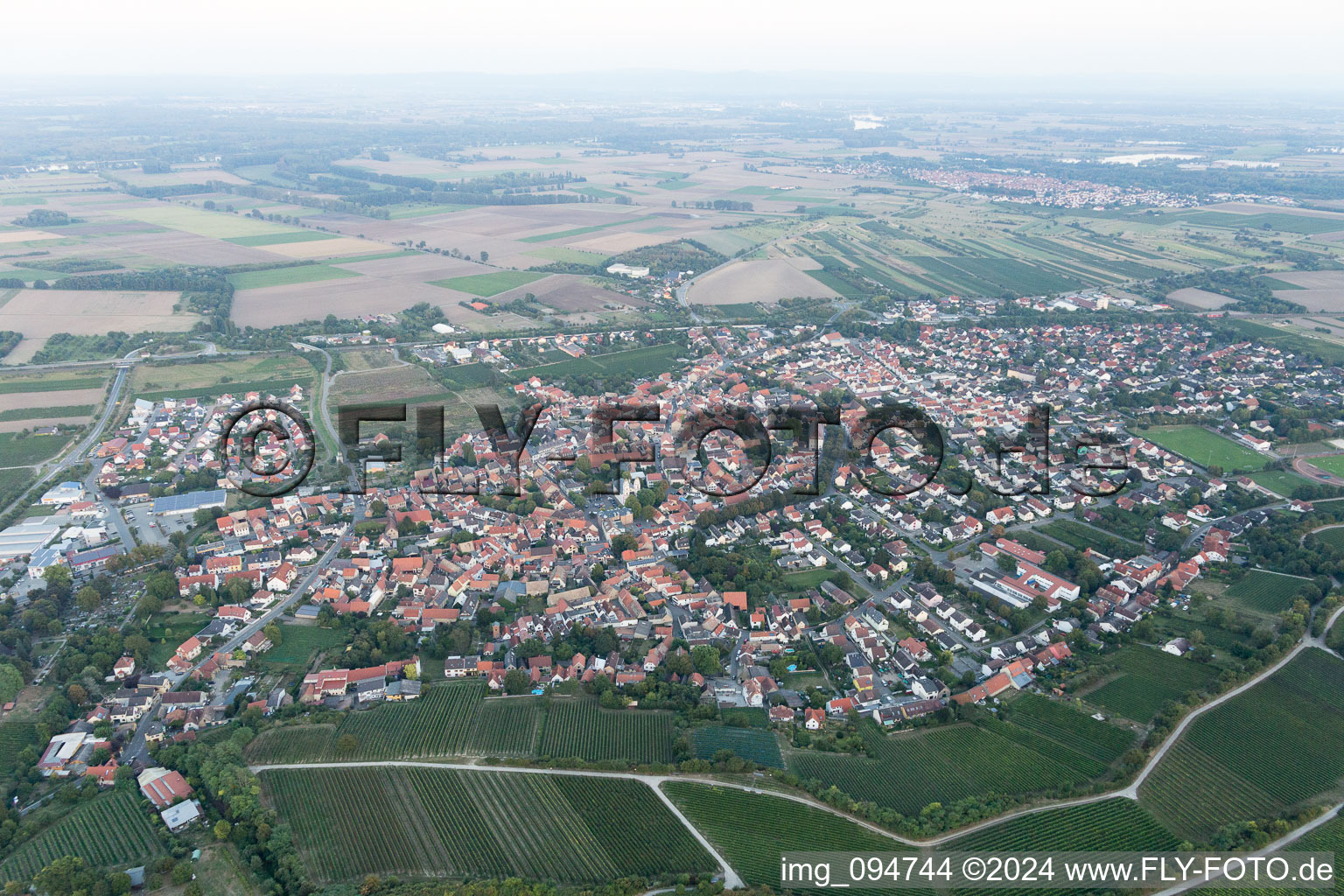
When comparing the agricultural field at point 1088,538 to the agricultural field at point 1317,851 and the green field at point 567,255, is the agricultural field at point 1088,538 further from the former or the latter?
the green field at point 567,255

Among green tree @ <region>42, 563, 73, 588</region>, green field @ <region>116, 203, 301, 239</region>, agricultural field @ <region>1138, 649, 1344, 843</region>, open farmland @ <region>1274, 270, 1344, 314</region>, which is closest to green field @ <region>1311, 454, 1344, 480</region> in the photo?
agricultural field @ <region>1138, 649, 1344, 843</region>

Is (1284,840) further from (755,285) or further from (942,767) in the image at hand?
(755,285)

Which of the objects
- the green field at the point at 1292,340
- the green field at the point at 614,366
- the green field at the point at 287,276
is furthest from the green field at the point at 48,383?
the green field at the point at 1292,340

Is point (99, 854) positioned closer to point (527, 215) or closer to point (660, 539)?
point (660, 539)

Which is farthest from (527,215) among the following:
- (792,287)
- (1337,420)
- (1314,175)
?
(1314,175)

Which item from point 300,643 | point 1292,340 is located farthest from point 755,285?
point 300,643
